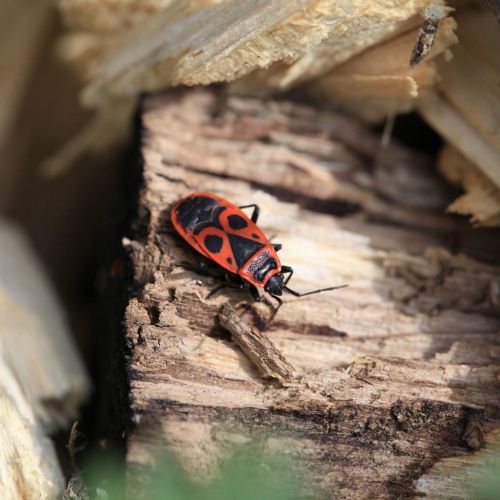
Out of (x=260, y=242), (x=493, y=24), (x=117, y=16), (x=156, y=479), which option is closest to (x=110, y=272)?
(x=260, y=242)

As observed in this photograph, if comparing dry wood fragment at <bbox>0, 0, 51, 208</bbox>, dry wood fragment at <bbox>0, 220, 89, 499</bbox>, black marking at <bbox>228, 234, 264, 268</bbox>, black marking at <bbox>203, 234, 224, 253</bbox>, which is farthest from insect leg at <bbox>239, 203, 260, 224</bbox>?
dry wood fragment at <bbox>0, 0, 51, 208</bbox>

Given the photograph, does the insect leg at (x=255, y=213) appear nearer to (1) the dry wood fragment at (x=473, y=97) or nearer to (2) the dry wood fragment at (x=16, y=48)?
(1) the dry wood fragment at (x=473, y=97)

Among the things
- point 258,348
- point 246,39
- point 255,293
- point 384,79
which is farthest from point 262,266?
point 384,79

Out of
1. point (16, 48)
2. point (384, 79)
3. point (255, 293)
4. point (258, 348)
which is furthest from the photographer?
point (16, 48)

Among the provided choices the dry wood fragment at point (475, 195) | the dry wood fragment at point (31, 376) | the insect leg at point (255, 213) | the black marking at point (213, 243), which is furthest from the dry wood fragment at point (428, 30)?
the dry wood fragment at point (31, 376)

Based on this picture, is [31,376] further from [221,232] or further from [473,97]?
[473,97]
